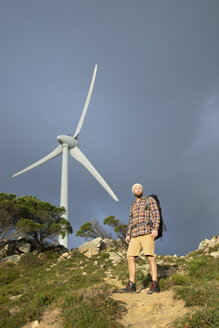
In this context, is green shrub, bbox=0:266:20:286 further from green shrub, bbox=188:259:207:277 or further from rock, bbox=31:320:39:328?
rock, bbox=31:320:39:328

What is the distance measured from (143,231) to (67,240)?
2710cm

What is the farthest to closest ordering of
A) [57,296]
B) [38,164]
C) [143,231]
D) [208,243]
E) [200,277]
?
[38,164] < [208,243] < [200,277] < [143,231] < [57,296]

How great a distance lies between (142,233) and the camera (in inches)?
251

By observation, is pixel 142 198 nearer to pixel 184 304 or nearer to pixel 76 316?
pixel 184 304

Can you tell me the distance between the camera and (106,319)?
4.39 m

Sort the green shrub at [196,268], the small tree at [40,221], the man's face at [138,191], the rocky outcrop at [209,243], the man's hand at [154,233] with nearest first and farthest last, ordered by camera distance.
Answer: the man's hand at [154,233] < the man's face at [138,191] < the green shrub at [196,268] < the rocky outcrop at [209,243] < the small tree at [40,221]

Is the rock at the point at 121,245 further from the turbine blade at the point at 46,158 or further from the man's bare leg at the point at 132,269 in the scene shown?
the man's bare leg at the point at 132,269

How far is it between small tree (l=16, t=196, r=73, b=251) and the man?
22064mm

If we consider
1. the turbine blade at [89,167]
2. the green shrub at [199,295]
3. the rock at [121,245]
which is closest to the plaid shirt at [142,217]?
the green shrub at [199,295]

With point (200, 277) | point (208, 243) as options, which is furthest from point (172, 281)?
point (208, 243)

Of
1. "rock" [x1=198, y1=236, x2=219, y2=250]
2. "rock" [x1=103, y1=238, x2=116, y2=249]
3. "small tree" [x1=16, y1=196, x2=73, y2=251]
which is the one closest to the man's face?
"rock" [x1=198, y1=236, x2=219, y2=250]

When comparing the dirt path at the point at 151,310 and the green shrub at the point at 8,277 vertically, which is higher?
the green shrub at the point at 8,277

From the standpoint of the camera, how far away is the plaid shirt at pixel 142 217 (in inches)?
252

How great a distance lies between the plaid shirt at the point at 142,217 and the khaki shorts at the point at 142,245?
116 mm
